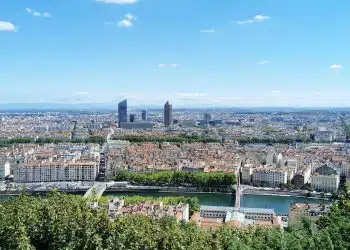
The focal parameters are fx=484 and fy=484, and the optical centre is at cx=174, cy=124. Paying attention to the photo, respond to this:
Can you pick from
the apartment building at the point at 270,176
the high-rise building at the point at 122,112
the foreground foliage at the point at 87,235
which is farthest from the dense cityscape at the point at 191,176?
the high-rise building at the point at 122,112

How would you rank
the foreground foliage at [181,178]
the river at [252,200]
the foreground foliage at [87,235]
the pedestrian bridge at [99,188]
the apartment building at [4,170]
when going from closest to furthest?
the foreground foliage at [87,235] → the river at [252,200] → the pedestrian bridge at [99,188] → the foreground foliage at [181,178] → the apartment building at [4,170]

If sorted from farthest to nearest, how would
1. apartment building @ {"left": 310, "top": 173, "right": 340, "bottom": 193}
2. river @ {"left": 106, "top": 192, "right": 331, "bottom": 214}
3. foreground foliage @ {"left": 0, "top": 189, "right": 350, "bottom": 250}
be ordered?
apartment building @ {"left": 310, "top": 173, "right": 340, "bottom": 193} < river @ {"left": 106, "top": 192, "right": 331, "bottom": 214} < foreground foliage @ {"left": 0, "top": 189, "right": 350, "bottom": 250}

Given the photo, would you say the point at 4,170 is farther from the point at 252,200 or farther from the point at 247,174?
the point at 252,200

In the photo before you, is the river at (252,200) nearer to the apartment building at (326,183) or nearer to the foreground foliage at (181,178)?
Answer: the foreground foliage at (181,178)

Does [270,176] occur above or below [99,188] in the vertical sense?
above

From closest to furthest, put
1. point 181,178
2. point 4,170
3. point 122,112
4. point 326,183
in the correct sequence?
point 326,183 < point 181,178 < point 4,170 < point 122,112

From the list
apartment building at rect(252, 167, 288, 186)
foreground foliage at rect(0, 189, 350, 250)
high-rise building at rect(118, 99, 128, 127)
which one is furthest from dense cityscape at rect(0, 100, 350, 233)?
high-rise building at rect(118, 99, 128, 127)

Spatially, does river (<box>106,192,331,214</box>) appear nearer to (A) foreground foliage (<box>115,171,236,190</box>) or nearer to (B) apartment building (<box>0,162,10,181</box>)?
(A) foreground foliage (<box>115,171,236,190</box>)

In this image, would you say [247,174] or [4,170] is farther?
[4,170]

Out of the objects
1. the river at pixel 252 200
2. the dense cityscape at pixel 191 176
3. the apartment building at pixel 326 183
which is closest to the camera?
the dense cityscape at pixel 191 176

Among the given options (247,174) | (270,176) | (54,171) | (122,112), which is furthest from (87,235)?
(122,112)

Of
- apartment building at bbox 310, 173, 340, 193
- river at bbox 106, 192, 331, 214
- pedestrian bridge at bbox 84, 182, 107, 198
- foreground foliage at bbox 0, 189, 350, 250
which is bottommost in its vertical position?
river at bbox 106, 192, 331, 214
